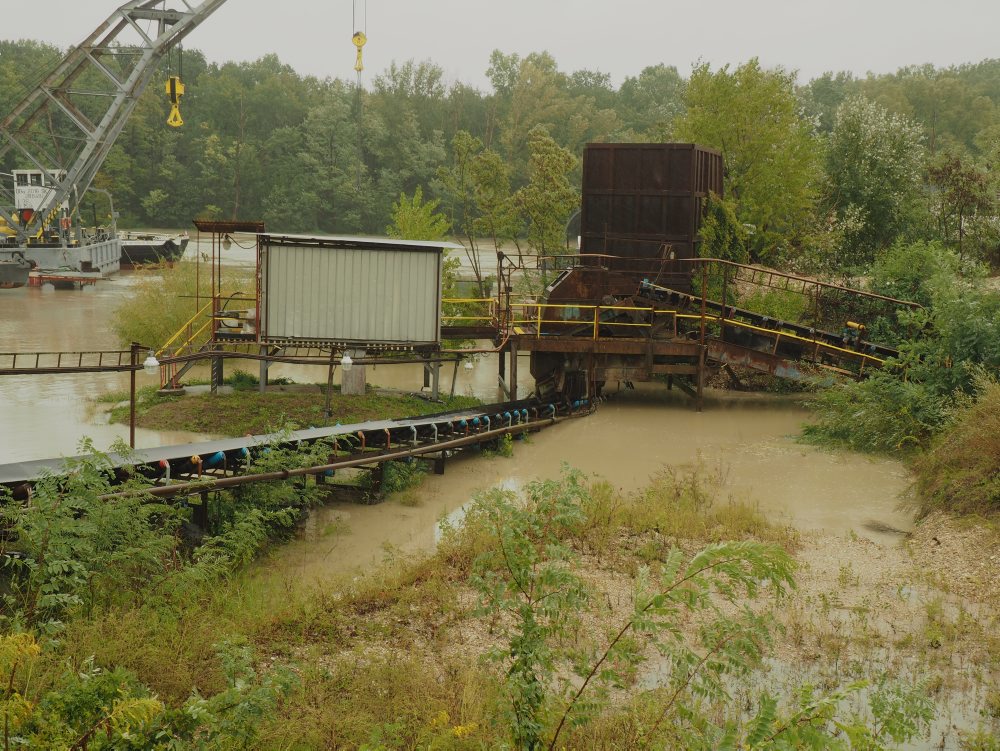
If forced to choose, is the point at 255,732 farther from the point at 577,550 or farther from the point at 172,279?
the point at 172,279

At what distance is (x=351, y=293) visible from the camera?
21469 millimetres

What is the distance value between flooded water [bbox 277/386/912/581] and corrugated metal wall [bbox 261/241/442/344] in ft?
12.1

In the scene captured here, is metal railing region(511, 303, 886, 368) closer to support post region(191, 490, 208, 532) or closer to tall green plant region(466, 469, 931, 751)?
support post region(191, 490, 208, 532)

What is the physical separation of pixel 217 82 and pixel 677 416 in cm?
7442

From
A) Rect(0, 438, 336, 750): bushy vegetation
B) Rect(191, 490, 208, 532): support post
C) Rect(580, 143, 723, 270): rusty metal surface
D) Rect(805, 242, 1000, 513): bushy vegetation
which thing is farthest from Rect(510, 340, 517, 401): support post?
Rect(191, 490, 208, 532): support post

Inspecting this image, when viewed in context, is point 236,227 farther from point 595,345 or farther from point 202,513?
point 202,513

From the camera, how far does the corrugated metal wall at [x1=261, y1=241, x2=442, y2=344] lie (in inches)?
838

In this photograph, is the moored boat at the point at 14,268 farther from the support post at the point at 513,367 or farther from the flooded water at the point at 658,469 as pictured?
the flooded water at the point at 658,469

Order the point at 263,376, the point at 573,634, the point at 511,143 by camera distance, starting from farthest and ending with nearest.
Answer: the point at 511,143
the point at 263,376
the point at 573,634

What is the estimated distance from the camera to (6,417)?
21.7 metres

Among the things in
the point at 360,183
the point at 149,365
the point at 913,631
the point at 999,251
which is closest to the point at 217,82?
the point at 360,183

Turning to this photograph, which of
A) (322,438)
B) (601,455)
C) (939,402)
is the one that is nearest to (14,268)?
(601,455)

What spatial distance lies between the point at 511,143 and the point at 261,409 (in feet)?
202

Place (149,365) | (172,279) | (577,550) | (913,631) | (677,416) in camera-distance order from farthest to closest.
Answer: (172,279)
(677,416)
(149,365)
(577,550)
(913,631)
